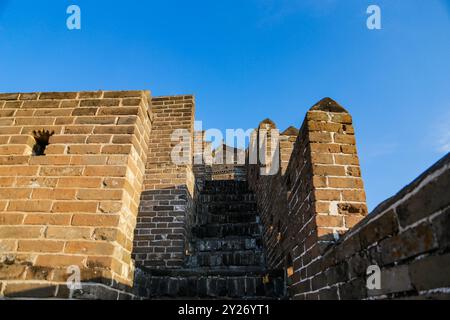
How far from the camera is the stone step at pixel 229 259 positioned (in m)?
4.64

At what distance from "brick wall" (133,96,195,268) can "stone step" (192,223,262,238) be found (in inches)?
15.3

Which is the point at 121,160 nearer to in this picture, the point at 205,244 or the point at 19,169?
the point at 19,169

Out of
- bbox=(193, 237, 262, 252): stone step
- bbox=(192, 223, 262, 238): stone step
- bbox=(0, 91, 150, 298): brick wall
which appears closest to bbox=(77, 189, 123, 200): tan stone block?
bbox=(0, 91, 150, 298): brick wall

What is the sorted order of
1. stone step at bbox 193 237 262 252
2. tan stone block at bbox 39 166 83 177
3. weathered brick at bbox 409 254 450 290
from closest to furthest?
weathered brick at bbox 409 254 450 290, tan stone block at bbox 39 166 83 177, stone step at bbox 193 237 262 252

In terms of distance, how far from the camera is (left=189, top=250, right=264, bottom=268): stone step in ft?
15.2

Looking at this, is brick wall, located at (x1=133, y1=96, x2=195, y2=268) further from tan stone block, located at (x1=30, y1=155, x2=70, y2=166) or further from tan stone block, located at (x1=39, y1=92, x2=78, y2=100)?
tan stone block, located at (x1=39, y1=92, x2=78, y2=100)

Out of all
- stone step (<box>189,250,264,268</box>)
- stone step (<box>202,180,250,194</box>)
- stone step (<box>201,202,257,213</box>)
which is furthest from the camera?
stone step (<box>202,180,250,194</box>)

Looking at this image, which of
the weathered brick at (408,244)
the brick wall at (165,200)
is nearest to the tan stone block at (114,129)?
the weathered brick at (408,244)

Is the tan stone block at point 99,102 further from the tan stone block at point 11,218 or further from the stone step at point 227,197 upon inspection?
the stone step at point 227,197

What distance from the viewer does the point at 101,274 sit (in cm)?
183

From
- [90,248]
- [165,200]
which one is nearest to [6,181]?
[90,248]

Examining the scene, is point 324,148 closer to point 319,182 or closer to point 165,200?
point 319,182

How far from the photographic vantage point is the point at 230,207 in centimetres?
659
